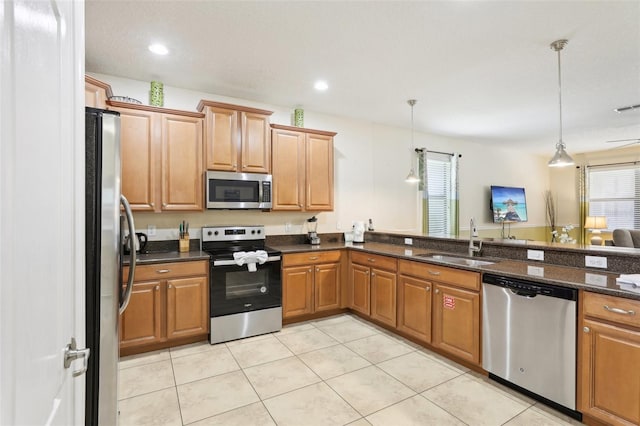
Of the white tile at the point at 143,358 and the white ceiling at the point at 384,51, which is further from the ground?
the white ceiling at the point at 384,51

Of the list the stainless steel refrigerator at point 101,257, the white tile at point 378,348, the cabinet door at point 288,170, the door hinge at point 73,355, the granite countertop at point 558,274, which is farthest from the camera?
the cabinet door at point 288,170

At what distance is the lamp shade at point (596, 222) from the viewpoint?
6746 mm

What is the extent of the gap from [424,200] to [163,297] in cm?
433

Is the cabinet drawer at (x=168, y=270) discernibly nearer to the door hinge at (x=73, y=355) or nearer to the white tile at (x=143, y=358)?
the white tile at (x=143, y=358)

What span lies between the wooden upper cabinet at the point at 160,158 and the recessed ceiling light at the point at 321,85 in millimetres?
1335

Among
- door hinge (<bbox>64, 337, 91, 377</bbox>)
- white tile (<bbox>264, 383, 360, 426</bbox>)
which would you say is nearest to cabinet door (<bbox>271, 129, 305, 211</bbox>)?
white tile (<bbox>264, 383, 360, 426</bbox>)

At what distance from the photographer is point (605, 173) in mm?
7168

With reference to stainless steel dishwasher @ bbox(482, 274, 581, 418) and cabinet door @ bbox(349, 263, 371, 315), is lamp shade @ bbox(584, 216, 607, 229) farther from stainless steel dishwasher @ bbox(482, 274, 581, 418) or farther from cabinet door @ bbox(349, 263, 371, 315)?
stainless steel dishwasher @ bbox(482, 274, 581, 418)

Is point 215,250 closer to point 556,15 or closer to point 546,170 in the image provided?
point 556,15

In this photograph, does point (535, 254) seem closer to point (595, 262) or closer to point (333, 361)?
point (595, 262)

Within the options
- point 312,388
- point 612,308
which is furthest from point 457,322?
point 312,388

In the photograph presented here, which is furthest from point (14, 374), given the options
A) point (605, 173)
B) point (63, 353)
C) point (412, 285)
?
point (605, 173)

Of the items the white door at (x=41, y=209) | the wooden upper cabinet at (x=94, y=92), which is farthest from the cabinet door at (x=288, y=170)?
the white door at (x=41, y=209)

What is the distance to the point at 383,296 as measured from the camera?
3.56 m
